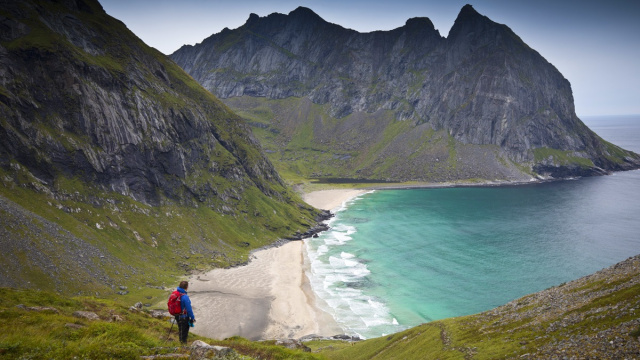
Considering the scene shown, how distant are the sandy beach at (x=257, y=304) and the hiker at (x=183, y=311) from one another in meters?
49.0

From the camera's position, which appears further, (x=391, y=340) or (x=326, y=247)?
(x=326, y=247)

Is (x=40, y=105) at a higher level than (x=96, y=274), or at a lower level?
higher

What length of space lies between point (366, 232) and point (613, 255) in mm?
82434

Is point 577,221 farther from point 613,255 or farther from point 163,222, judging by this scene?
point 163,222

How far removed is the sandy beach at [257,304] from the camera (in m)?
68.8

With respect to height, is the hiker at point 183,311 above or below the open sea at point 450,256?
above

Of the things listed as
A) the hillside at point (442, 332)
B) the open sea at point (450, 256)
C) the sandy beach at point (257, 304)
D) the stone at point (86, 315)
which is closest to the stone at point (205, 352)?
the hillside at point (442, 332)

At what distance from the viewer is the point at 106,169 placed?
3939 inches

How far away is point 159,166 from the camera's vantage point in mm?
116875

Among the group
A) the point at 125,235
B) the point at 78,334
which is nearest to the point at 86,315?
the point at 78,334

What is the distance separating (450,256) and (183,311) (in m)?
111

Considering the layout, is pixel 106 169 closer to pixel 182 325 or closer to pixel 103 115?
pixel 103 115

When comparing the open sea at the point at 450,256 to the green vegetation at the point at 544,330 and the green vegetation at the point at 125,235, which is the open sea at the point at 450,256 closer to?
the green vegetation at the point at 544,330

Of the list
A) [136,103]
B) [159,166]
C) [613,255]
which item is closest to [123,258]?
[159,166]
